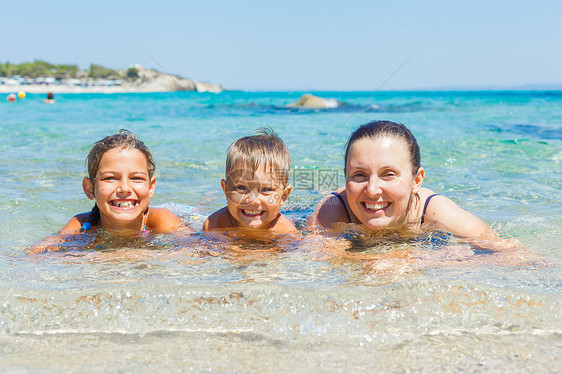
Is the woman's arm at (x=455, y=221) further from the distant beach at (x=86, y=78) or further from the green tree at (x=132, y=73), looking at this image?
the green tree at (x=132, y=73)

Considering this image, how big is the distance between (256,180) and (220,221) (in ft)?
2.17

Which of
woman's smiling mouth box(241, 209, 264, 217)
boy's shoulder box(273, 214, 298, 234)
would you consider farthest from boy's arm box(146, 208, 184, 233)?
boy's shoulder box(273, 214, 298, 234)

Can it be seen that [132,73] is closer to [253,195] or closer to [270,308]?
[253,195]

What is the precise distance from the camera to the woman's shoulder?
4.33 metres

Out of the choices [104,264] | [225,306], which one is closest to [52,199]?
[104,264]

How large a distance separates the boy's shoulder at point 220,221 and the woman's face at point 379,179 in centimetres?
114

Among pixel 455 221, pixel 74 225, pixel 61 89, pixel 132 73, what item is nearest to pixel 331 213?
pixel 455 221

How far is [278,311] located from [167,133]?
12487 mm

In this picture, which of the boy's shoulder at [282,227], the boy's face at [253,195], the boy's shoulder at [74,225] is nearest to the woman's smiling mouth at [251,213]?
the boy's face at [253,195]

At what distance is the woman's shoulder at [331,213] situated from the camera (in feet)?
14.2

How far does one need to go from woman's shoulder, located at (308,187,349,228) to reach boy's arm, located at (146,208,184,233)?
4.09ft

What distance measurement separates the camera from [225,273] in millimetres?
3107

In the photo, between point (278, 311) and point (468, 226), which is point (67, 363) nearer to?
point (278, 311)

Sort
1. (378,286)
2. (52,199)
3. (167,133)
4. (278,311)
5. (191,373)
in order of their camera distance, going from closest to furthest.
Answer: (191,373)
(278,311)
(378,286)
(52,199)
(167,133)
